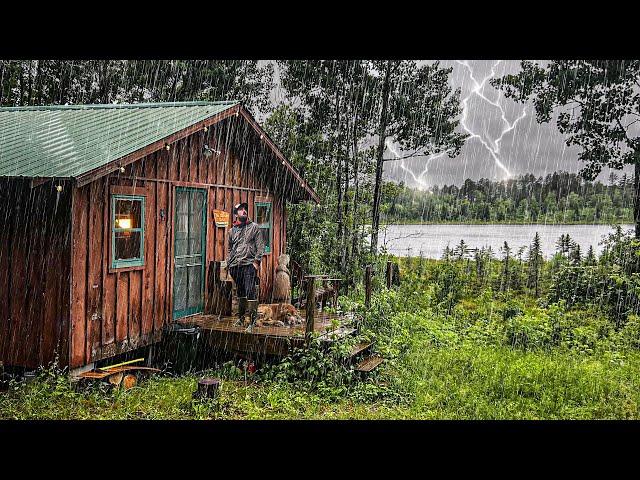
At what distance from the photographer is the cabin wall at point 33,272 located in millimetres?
7996

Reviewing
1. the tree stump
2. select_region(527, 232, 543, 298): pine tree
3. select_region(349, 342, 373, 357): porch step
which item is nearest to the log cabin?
the tree stump

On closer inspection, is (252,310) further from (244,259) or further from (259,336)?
(244,259)

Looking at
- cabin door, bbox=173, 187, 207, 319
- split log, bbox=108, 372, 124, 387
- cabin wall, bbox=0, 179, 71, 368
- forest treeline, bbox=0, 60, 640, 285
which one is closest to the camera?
cabin wall, bbox=0, 179, 71, 368

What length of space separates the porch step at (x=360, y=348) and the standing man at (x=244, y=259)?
1.67 m

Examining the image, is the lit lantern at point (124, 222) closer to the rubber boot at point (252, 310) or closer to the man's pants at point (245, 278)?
the man's pants at point (245, 278)

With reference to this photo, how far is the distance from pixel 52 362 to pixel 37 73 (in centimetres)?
1812

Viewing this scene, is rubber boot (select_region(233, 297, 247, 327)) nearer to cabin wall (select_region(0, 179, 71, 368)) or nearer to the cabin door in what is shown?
the cabin door

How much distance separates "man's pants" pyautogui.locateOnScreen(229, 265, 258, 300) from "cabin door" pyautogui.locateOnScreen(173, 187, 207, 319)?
2.82 feet

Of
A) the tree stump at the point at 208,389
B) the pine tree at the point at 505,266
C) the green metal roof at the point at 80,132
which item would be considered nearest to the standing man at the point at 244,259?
the green metal roof at the point at 80,132

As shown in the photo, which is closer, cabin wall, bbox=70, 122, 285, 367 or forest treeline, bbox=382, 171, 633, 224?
cabin wall, bbox=70, 122, 285, 367

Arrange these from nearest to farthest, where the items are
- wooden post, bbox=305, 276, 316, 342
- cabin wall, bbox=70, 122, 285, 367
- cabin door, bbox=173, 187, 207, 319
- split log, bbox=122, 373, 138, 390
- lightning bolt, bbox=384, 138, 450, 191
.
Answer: cabin wall, bbox=70, 122, 285, 367
split log, bbox=122, 373, 138, 390
wooden post, bbox=305, 276, 316, 342
cabin door, bbox=173, 187, 207, 319
lightning bolt, bbox=384, 138, 450, 191

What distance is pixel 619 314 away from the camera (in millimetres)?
13258

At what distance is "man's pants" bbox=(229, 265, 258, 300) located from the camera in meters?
10.0

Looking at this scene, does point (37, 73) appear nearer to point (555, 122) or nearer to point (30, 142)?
point (30, 142)
